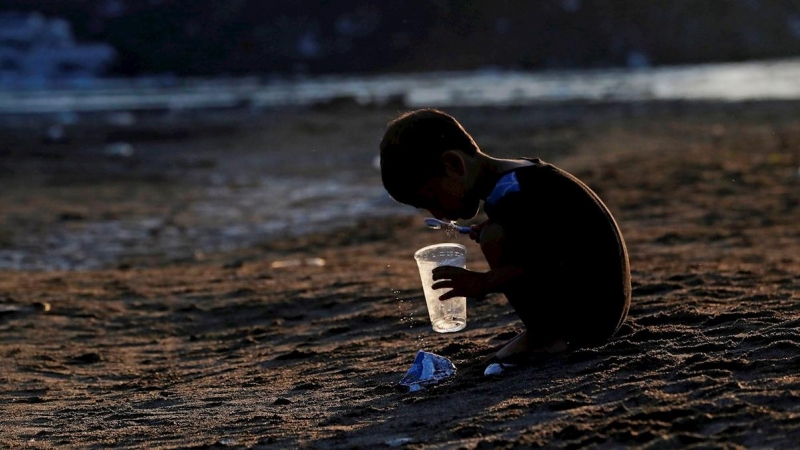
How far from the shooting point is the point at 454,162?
3498 millimetres

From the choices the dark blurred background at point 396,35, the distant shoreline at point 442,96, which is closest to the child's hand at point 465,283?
the distant shoreline at point 442,96

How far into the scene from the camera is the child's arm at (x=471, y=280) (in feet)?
11.3

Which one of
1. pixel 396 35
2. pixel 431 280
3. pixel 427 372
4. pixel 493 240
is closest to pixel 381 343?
pixel 427 372

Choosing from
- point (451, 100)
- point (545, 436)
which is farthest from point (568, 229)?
point (451, 100)

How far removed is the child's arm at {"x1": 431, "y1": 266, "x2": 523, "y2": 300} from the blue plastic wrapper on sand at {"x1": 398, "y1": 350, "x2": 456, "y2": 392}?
0.50 m

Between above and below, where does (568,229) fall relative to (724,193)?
above

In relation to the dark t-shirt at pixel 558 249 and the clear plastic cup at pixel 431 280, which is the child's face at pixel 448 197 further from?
the clear plastic cup at pixel 431 280

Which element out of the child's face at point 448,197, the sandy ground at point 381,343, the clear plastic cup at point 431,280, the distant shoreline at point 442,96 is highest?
the child's face at point 448,197

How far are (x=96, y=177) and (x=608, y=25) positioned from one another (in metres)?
64.2

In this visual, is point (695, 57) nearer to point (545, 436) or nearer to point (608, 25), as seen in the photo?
point (608, 25)

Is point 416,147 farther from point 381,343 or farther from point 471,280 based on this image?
point 381,343

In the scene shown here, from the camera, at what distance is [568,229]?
141 inches

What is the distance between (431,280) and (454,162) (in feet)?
1.78

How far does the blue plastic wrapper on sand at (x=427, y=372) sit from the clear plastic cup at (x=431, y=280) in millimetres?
135
